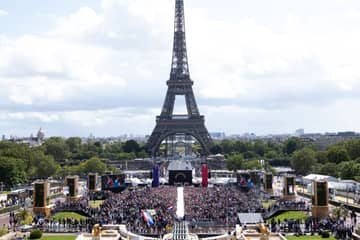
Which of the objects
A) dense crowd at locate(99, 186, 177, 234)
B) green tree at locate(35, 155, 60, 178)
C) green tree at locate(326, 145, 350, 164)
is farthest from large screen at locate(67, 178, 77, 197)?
green tree at locate(326, 145, 350, 164)

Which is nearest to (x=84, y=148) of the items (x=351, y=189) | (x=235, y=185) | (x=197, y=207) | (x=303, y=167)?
(x=303, y=167)

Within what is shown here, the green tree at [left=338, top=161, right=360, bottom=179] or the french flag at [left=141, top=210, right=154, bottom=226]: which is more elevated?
the green tree at [left=338, top=161, right=360, bottom=179]

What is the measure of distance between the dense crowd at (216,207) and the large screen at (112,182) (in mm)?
16594

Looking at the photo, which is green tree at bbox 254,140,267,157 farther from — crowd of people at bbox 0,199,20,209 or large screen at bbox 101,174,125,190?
crowd of people at bbox 0,199,20,209

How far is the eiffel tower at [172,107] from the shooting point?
11919 centimetres

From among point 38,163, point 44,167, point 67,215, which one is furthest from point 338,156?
point 67,215

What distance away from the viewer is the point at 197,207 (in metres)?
42.7

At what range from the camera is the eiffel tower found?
4692 inches

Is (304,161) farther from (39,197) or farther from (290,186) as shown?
(39,197)

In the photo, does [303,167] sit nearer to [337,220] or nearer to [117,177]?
[117,177]

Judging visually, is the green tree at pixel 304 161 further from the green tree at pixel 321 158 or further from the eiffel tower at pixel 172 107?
the eiffel tower at pixel 172 107

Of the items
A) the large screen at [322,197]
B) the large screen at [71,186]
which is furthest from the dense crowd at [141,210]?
the large screen at [322,197]

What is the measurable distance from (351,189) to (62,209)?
30.7m

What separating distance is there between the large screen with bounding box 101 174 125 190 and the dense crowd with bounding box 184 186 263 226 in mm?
16594
